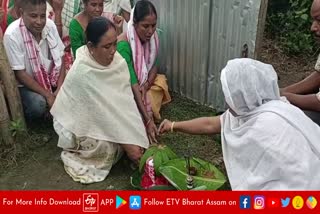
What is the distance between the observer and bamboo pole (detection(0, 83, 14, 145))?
147 inches

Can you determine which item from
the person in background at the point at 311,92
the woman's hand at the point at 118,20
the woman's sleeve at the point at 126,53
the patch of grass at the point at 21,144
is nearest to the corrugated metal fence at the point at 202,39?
the woman's hand at the point at 118,20

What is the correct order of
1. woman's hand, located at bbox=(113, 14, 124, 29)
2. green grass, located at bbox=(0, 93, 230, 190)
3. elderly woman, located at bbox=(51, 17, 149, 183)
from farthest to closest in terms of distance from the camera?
woman's hand, located at bbox=(113, 14, 124, 29), green grass, located at bbox=(0, 93, 230, 190), elderly woman, located at bbox=(51, 17, 149, 183)

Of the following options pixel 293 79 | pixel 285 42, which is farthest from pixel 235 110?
pixel 285 42

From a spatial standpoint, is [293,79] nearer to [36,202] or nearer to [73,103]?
[73,103]

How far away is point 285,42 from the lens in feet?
19.2

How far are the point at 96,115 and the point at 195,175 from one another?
3.16ft

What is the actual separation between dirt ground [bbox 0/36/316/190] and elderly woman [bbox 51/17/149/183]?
0.11m

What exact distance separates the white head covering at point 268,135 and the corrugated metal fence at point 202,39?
140 cm

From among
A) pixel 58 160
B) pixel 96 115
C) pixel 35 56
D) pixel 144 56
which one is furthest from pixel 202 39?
pixel 58 160

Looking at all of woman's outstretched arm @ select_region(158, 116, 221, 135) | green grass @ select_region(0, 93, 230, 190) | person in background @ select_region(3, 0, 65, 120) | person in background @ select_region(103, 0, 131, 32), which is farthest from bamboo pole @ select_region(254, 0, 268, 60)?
person in background @ select_region(3, 0, 65, 120)

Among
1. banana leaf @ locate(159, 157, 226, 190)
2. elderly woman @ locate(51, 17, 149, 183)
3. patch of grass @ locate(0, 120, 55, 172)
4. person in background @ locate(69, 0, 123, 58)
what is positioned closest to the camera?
banana leaf @ locate(159, 157, 226, 190)

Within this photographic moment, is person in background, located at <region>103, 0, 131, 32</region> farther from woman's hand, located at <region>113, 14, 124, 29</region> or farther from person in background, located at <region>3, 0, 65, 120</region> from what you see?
person in background, located at <region>3, 0, 65, 120</region>

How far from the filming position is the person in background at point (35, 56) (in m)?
3.95

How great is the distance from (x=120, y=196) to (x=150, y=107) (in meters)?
1.75
